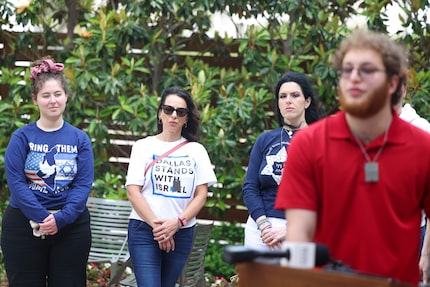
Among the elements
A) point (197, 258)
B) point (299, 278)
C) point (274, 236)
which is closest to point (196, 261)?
point (197, 258)

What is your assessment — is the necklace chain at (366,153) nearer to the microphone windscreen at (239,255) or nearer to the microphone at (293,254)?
the microphone at (293,254)

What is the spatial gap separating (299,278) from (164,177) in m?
3.17

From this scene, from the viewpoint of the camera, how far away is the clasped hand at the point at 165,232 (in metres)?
5.84

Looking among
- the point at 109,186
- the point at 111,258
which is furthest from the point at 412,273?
the point at 109,186

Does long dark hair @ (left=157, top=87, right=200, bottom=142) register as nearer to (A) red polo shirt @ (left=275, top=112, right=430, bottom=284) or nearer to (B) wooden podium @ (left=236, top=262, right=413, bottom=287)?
(A) red polo shirt @ (left=275, top=112, right=430, bottom=284)

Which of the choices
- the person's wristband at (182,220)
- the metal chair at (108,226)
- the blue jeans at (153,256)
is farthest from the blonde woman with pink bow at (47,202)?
the metal chair at (108,226)

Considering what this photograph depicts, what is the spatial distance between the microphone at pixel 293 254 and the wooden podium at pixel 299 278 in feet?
0.14

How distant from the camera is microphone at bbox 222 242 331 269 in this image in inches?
113

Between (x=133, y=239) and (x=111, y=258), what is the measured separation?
189cm

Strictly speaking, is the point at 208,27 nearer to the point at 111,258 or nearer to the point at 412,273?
the point at 111,258

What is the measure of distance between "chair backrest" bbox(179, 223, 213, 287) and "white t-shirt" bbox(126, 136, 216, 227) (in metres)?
1.19

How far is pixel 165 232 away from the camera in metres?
5.85

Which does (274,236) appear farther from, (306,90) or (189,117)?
(189,117)

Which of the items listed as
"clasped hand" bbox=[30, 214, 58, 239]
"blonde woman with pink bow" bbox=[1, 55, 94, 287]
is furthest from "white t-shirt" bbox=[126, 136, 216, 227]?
"clasped hand" bbox=[30, 214, 58, 239]
